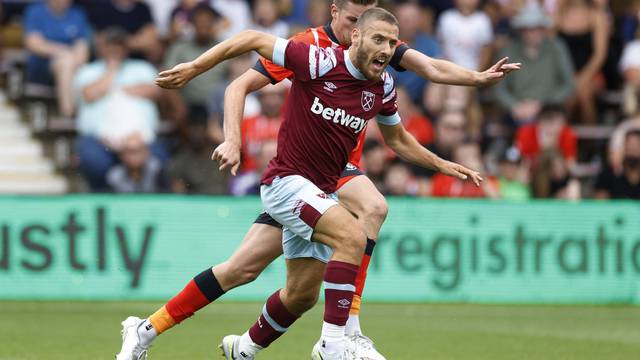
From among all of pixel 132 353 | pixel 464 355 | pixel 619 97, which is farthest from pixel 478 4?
pixel 132 353

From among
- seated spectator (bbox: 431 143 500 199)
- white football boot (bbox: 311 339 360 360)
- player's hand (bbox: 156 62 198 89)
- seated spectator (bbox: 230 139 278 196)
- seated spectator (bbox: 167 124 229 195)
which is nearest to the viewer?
player's hand (bbox: 156 62 198 89)

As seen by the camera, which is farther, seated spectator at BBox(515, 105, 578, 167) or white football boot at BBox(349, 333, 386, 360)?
seated spectator at BBox(515, 105, 578, 167)

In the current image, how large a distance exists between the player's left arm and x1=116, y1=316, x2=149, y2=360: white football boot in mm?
2473

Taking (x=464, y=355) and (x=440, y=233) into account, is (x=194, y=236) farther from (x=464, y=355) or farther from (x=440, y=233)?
(x=464, y=355)

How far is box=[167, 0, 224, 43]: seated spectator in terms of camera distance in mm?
17500

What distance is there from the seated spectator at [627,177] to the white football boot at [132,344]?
30.9 feet

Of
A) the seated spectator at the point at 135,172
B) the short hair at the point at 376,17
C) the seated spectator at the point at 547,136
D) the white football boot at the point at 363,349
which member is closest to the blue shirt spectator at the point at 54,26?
the seated spectator at the point at 135,172

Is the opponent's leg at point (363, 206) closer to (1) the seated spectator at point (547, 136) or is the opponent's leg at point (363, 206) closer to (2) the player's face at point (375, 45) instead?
(2) the player's face at point (375, 45)

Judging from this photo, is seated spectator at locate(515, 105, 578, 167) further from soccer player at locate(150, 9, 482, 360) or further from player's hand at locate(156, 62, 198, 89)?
player's hand at locate(156, 62, 198, 89)

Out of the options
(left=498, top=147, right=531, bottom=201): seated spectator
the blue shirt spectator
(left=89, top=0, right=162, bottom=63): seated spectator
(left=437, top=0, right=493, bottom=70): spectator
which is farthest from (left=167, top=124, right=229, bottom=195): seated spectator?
(left=437, top=0, right=493, bottom=70): spectator

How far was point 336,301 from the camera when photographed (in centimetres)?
783

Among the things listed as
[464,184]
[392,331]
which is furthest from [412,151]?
[464,184]

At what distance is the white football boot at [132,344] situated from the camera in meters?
8.34

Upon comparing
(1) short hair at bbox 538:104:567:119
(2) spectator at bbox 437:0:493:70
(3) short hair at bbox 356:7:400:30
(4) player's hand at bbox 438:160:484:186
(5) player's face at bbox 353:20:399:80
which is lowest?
(4) player's hand at bbox 438:160:484:186
